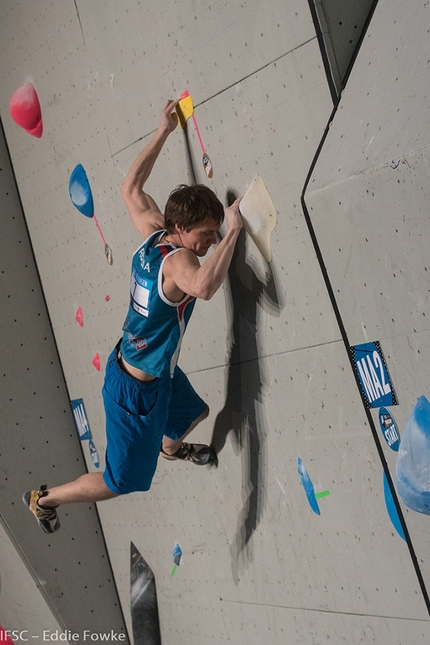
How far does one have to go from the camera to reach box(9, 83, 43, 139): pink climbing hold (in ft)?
10.6

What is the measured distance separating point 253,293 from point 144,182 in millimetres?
581

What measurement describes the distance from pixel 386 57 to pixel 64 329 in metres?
2.22

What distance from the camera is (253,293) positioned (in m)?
2.40

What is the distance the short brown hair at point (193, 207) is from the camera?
224 cm

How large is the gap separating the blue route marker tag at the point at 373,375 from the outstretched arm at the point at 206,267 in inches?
20.1

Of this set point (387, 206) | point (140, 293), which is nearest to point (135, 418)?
point (140, 293)

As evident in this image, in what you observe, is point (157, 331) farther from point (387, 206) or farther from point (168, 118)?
point (387, 206)

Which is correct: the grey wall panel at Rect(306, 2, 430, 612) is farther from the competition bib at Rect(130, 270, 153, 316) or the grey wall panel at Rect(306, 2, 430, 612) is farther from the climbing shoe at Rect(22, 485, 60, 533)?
the climbing shoe at Rect(22, 485, 60, 533)

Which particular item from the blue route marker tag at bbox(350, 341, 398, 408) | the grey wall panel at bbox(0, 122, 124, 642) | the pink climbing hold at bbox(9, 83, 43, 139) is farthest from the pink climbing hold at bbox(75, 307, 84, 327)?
the blue route marker tag at bbox(350, 341, 398, 408)

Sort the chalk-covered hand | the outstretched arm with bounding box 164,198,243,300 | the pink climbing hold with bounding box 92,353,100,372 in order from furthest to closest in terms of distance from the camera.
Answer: the pink climbing hold with bounding box 92,353,100,372 < the chalk-covered hand < the outstretched arm with bounding box 164,198,243,300

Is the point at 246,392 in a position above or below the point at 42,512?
above

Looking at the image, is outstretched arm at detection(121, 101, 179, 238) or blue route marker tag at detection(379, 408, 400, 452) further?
outstretched arm at detection(121, 101, 179, 238)

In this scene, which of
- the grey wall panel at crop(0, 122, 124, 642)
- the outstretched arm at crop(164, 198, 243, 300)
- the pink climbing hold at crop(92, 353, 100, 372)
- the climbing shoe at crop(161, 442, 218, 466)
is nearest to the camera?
the outstretched arm at crop(164, 198, 243, 300)

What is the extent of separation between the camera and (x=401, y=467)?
1742mm
